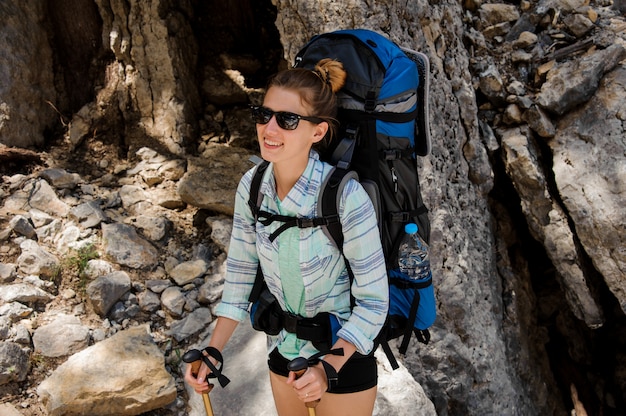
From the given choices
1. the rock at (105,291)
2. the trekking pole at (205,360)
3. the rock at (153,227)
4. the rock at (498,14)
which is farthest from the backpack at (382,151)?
the rock at (498,14)

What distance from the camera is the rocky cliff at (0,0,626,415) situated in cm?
378

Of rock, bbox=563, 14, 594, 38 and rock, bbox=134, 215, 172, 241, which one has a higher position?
rock, bbox=563, 14, 594, 38

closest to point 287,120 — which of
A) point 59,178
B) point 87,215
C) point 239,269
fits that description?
point 239,269

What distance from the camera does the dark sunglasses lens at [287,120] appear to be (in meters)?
1.89

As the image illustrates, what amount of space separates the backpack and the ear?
115 mm

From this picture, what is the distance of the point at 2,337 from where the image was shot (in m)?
3.43

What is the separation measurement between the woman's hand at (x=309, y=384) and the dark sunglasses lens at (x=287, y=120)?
0.82m

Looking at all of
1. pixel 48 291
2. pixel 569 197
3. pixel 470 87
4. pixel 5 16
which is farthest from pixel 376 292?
pixel 5 16

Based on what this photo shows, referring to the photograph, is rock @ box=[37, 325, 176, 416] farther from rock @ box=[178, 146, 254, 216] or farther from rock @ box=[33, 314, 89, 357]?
rock @ box=[178, 146, 254, 216]

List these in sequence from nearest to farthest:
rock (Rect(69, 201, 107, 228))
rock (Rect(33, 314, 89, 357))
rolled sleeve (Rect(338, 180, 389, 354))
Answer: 1. rolled sleeve (Rect(338, 180, 389, 354))
2. rock (Rect(33, 314, 89, 357))
3. rock (Rect(69, 201, 107, 228))

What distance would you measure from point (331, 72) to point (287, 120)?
288 mm

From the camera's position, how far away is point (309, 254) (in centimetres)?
196

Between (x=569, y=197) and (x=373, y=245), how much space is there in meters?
3.71

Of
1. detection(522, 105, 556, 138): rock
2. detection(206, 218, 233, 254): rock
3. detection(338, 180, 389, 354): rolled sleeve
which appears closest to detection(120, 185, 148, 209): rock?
detection(206, 218, 233, 254): rock
